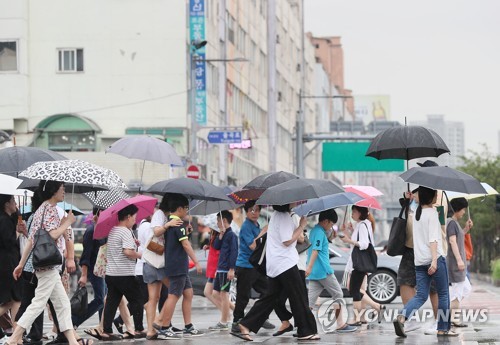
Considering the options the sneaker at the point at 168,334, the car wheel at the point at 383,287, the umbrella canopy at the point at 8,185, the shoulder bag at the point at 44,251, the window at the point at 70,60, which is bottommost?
the car wheel at the point at 383,287

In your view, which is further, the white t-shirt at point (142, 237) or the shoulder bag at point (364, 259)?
the shoulder bag at point (364, 259)

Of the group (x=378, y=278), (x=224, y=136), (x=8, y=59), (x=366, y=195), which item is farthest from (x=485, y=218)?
(x=366, y=195)

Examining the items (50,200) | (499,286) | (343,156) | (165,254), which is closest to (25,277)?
(50,200)

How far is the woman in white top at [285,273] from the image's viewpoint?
1463 centimetres

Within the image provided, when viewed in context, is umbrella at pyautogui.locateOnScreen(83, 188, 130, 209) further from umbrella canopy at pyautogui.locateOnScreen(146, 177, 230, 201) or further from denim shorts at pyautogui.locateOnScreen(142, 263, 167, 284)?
denim shorts at pyautogui.locateOnScreen(142, 263, 167, 284)

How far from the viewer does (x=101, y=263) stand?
15.7 metres

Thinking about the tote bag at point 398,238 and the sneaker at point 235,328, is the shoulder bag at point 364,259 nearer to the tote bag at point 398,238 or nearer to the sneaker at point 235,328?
the tote bag at point 398,238

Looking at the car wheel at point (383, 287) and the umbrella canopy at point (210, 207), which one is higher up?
the umbrella canopy at point (210, 207)

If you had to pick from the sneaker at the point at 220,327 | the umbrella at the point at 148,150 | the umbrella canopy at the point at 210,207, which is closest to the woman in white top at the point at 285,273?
the sneaker at the point at 220,327

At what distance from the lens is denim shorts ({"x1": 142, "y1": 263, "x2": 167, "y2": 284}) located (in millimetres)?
15547

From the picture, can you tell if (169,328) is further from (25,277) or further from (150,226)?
(25,277)

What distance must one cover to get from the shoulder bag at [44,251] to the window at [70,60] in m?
34.0

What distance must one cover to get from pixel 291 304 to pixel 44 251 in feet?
10.3

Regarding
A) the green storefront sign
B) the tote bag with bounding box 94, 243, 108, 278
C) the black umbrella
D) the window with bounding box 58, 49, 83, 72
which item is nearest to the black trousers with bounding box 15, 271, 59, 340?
the tote bag with bounding box 94, 243, 108, 278
